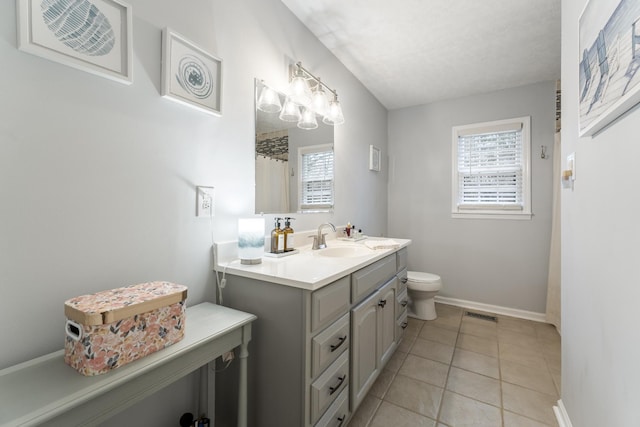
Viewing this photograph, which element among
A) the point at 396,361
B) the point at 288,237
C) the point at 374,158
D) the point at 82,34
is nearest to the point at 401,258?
the point at 396,361

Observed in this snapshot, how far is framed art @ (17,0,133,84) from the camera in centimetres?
79

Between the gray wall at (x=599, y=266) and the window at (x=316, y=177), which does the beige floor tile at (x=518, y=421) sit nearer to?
the gray wall at (x=599, y=266)

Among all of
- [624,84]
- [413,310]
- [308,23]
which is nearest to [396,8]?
[308,23]

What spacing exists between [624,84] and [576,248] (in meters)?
0.78

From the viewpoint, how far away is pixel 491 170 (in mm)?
2916

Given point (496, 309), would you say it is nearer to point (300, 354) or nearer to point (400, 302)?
point (400, 302)

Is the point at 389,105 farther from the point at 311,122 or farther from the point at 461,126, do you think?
the point at 311,122

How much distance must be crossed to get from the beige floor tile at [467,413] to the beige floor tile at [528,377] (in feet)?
1.25

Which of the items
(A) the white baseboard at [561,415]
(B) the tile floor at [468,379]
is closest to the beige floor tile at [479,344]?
(B) the tile floor at [468,379]

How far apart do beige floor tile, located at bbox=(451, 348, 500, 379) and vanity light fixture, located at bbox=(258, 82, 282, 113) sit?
7.22 feet

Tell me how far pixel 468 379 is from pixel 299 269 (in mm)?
1505

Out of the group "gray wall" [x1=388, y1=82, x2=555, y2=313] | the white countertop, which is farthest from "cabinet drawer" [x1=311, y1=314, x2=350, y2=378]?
"gray wall" [x1=388, y1=82, x2=555, y2=313]

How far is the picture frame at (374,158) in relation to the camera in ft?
9.62

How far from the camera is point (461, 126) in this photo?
3.04 meters
